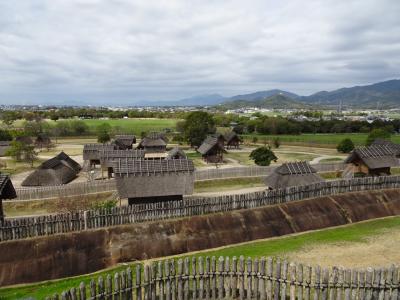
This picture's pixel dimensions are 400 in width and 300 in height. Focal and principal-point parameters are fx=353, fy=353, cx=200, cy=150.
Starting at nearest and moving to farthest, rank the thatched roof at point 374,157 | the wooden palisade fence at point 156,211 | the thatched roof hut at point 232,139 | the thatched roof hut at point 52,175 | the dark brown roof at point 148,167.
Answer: the wooden palisade fence at point 156,211 < the dark brown roof at point 148,167 < the thatched roof at point 374,157 < the thatched roof hut at point 52,175 < the thatched roof hut at point 232,139

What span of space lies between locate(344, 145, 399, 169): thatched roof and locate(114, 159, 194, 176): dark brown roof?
18.4 m

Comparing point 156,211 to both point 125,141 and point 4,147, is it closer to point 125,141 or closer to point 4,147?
point 125,141

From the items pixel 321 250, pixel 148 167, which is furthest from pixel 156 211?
pixel 321 250

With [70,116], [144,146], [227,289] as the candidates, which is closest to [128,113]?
[70,116]

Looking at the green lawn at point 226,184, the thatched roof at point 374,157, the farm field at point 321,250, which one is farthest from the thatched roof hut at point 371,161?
the farm field at point 321,250

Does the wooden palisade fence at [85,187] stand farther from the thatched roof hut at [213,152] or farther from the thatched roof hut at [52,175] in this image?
the thatched roof hut at [213,152]

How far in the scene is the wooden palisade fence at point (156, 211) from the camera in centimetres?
1627

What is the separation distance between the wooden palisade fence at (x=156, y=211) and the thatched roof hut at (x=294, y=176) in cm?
336

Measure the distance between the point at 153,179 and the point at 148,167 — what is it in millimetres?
937

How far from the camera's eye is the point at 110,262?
16.1 metres

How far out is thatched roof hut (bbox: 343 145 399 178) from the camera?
110 feet

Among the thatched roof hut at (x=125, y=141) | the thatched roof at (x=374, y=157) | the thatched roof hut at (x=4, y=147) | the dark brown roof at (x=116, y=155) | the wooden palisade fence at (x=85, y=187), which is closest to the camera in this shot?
the wooden palisade fence at (x=85, y=187)

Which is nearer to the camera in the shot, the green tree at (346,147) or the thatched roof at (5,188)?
the thatched roof at (5,188)

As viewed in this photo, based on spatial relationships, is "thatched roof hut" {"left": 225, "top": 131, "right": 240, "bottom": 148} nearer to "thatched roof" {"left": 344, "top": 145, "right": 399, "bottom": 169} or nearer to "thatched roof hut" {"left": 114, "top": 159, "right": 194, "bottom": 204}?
"thatched roof" {"left": 344, "top": 145, "right": 399, "bottom": 169}
